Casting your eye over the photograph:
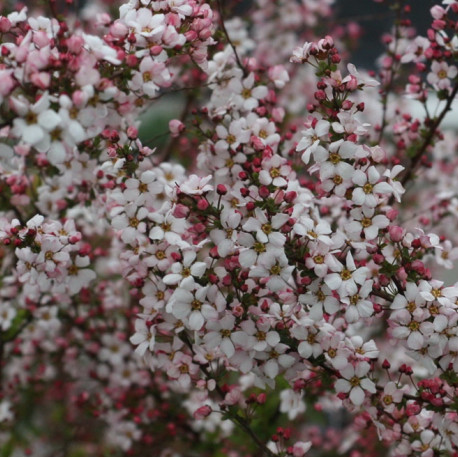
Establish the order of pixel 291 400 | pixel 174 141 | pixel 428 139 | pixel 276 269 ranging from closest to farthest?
pixel 276 269
pixel 291 400
pixel 428 139
pixel 174 141

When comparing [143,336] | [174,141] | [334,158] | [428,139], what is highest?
[334,158]

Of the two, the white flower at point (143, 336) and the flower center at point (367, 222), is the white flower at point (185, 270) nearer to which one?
the white flower at point (143, 336)

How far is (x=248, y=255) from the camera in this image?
1.22 metres

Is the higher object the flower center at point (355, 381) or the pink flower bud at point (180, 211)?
the pink flower bud at point (180, 211)

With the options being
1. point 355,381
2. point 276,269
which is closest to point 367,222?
point 276,269

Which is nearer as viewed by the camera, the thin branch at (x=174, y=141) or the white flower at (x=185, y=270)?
the white flower at (x=185, y=270)

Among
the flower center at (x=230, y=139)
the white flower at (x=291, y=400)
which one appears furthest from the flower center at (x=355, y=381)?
the flower center at (x=230, y=139)

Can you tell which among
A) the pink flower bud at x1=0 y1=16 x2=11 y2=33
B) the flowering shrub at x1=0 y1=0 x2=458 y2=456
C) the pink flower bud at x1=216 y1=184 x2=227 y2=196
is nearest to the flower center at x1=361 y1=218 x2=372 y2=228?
the flowering shrub at x1=0 y1=0 x2=458 y2=456

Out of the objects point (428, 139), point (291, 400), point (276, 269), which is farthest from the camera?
point (428, 139)

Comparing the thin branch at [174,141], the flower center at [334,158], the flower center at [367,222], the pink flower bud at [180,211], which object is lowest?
the thin branch at [174,141]

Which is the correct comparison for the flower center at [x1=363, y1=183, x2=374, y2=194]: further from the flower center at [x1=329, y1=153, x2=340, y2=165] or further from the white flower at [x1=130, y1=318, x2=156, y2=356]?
the white flower at [x1=130, y1=318, x2=156, y2=356]

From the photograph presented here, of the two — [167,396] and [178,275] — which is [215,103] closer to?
[178,275]

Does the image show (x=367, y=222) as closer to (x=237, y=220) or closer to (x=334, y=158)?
(x=334, y=158)

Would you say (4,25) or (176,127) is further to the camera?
(176,127)
